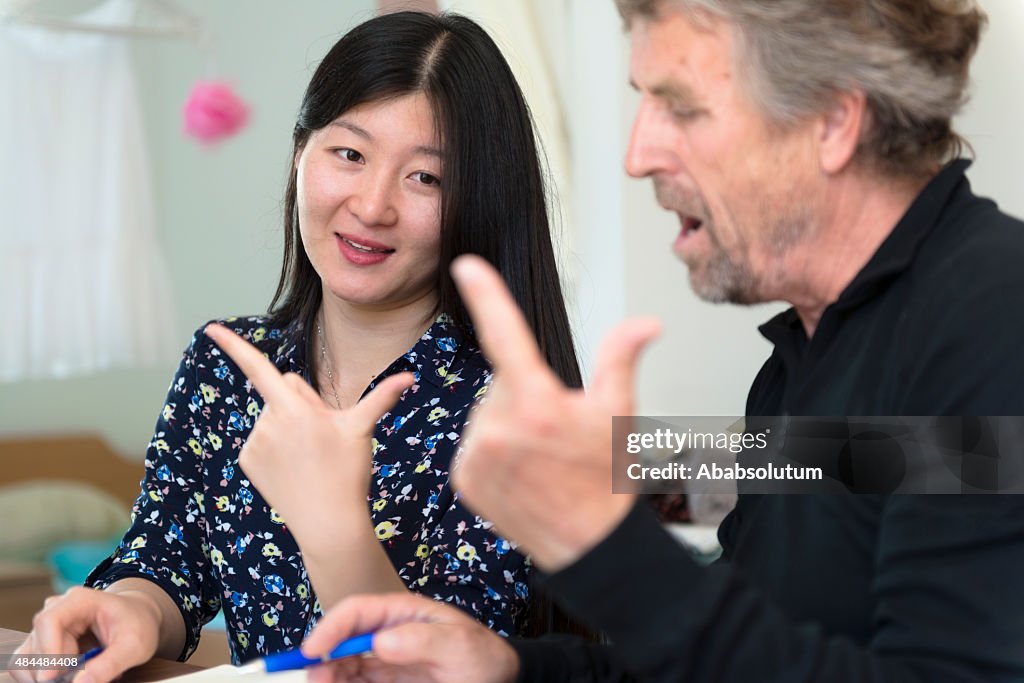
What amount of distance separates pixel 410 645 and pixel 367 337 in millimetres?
745

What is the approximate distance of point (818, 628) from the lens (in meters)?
0.73

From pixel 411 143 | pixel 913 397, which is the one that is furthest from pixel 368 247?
pixel 913 397

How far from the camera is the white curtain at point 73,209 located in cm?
393

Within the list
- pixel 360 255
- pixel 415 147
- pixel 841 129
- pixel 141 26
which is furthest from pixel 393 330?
→ pixel 141 26

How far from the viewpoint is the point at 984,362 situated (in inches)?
30.4

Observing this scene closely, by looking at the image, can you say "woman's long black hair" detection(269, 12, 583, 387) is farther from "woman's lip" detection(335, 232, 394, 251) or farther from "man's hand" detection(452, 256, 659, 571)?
"man's hand" detection(452, 256, 659, 571)

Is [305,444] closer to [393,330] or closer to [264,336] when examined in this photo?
[393,330]

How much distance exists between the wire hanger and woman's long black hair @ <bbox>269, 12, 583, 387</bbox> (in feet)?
8.95

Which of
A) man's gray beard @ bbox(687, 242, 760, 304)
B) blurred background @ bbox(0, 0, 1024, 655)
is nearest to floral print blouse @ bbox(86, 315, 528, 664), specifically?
man's gray beard @ bbox(687, 242, 760, 304)

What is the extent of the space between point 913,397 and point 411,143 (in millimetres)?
806

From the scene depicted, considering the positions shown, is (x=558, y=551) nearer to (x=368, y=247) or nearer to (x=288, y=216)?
(x=368, y=247)

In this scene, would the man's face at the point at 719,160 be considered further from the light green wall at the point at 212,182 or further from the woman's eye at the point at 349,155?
the light green wall at the point at 212,182

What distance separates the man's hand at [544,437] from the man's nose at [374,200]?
0.76m

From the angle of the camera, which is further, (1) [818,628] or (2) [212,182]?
(2) [212,182]
